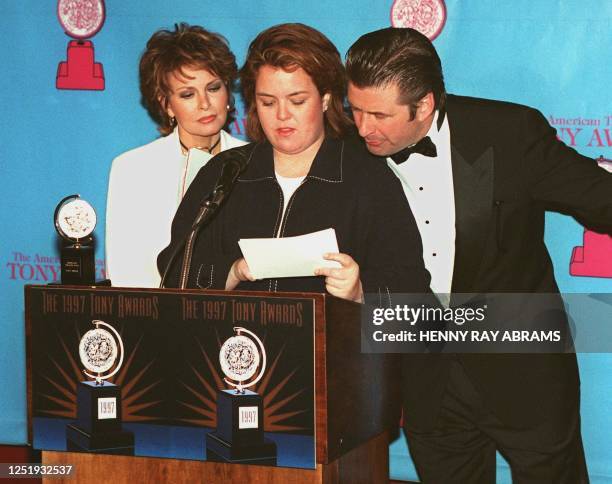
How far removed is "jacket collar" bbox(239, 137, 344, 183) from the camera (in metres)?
3.48

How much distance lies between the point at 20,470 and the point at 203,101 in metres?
1.78

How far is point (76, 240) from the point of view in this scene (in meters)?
3.23

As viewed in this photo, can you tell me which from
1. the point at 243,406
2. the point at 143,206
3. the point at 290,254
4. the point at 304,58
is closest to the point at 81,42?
the point at 143,206

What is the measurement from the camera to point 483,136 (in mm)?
3488

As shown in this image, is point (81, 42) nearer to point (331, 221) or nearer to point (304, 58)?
point (304, 58)

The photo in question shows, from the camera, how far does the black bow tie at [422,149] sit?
3.53 meters

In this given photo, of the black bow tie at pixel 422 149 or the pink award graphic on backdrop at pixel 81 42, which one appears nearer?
the black bow tie at pixel 422 149

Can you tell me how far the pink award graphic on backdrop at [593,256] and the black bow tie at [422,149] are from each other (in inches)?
33.7

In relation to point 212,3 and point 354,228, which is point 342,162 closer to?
point 354,228

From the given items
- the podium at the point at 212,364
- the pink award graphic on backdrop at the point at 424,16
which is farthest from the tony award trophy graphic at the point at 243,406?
the pink award graphic on backdrop at the point at 424,16

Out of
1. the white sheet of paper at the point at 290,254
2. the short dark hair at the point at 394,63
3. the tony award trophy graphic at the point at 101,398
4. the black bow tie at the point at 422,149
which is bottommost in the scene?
the tony award trophy graphic at the point at 101,398

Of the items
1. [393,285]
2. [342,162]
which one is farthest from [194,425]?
[342,162]

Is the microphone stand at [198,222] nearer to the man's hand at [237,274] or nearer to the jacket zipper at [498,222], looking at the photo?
the man's hand at [237,274]

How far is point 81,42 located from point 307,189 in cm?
173
